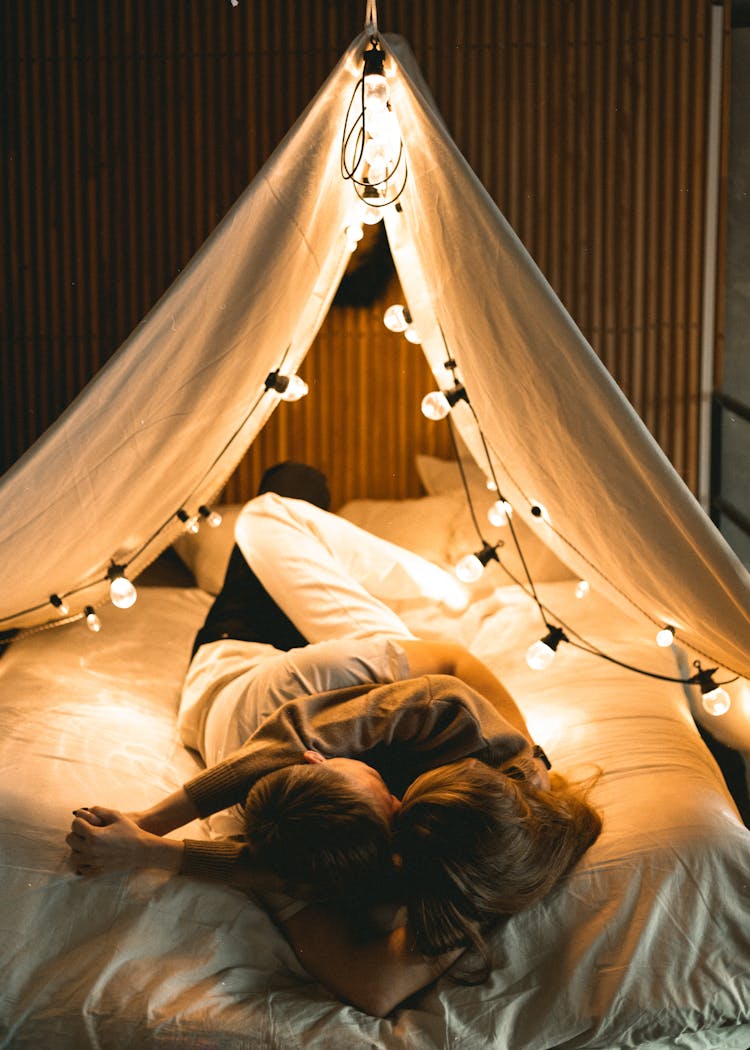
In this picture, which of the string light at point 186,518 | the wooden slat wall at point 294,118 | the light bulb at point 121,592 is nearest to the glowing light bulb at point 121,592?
the light bulb at point 121,592

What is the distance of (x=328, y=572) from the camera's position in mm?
2162

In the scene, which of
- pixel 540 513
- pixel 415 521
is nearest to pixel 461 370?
pixel 540 513

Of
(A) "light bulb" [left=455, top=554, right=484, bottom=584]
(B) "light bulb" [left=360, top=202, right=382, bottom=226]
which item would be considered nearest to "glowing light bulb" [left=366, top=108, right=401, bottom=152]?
(B) "light bulb" [left=360, top=202, right=382, bottom=226]

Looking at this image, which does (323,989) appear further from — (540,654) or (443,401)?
(443,401)

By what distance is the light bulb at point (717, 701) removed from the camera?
1.67 m

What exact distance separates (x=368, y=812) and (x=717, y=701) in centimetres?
61

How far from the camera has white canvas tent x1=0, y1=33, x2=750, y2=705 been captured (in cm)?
158

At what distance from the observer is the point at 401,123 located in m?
1.70

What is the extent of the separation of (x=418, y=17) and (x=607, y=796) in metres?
2.18

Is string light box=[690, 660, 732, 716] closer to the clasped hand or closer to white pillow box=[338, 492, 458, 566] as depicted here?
the clasped hand

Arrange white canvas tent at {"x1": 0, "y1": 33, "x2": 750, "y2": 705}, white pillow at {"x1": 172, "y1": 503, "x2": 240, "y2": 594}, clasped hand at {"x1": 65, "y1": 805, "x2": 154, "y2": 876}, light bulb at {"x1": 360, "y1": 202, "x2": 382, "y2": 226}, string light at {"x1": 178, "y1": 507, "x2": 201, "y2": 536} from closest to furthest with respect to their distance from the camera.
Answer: clasped hand at {"x1": 65, "y1": 805, "x2": 154, "y2": 876} → white canvas tent at {"x1": 0, "y1": 33, "x2": 750, "y2": 705} → light bulb at {"x1": 360, "y1": 202, "x2": 382, "y2": 226} → string light at {"x1": 178, "y1": 507, "x2": 201, "y2": 536} → white pillow at {"x1": 172, "y1": 503, "x2": 240, "y2": 594}

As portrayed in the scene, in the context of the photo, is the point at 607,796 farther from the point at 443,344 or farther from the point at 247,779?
the point at 443,344

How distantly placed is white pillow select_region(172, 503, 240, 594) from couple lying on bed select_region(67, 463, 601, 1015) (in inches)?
30.6

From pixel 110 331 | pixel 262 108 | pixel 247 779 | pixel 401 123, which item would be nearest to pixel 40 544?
pixel 247 779
